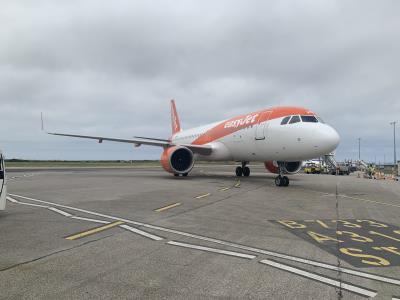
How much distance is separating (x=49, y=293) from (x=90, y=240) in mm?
2546

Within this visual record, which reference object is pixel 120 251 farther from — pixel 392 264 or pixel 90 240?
pixel 392 264

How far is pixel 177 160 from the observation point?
24.8 metres

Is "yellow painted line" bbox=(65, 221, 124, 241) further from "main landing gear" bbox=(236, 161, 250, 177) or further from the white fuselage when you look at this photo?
"main landing gear" bbox=(236, 161, 250, 177)

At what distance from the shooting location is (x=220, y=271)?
15.4 feet

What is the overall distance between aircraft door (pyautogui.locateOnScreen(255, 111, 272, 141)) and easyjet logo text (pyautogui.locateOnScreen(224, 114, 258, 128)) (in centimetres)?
78

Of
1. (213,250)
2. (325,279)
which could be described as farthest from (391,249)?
(213,250)

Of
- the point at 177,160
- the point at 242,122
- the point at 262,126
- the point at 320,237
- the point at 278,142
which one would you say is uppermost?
the point at 242,122

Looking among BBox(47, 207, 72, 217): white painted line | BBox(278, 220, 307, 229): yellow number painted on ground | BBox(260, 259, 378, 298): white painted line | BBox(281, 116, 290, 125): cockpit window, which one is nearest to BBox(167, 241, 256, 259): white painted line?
BBox(260, 259, 378, 298): white painted line

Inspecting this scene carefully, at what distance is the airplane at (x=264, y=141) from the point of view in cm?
1631

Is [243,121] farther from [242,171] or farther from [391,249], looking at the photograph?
[391,249]

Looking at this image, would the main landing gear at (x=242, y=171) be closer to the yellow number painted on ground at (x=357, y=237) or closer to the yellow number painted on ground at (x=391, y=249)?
the yellow number painted on ground at (x=357, y=237)

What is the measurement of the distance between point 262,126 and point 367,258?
46.6 ft

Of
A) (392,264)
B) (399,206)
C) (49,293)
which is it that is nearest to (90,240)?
(49,293)

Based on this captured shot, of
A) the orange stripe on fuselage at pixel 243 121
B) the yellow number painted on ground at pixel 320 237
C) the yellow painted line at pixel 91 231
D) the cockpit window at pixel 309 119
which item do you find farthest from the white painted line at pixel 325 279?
the orange stripe on fuselage at pixel 243 121
